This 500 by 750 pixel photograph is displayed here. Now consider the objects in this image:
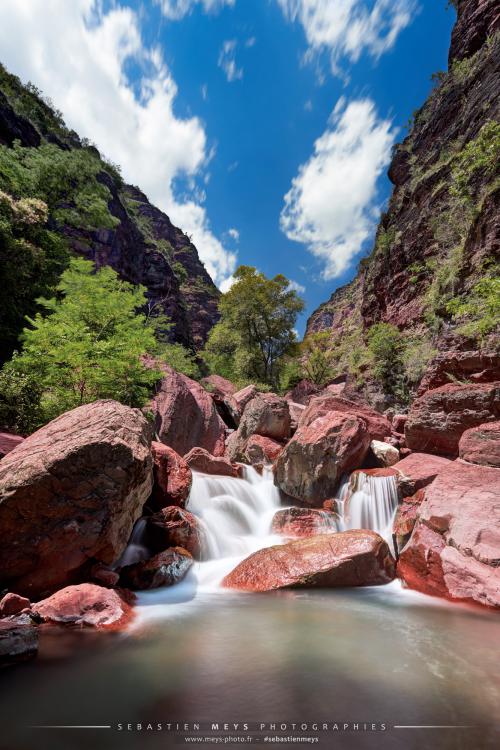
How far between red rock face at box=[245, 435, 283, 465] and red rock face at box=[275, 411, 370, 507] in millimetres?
2301

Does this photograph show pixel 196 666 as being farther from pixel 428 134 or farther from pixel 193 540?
pixel 428 134

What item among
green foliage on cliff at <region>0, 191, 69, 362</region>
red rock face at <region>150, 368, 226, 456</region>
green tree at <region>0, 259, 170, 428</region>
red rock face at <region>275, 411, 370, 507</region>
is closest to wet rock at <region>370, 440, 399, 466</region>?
red rock face at <region>275, 411, 370, 507</region>

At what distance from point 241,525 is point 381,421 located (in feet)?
22.3

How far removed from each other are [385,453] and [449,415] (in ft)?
7.84

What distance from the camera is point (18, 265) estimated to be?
14867 mm

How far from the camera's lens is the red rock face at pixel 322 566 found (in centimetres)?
631

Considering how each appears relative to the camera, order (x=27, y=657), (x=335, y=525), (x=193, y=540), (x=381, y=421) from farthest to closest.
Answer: (x=381, y=421) → (x=335, y=525) → (x=193, y=540) → (x=27, y=657)

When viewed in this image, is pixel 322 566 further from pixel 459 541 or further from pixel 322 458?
pixel 322 458

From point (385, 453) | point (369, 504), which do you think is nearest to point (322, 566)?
point (369, 504)

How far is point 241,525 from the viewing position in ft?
31.5

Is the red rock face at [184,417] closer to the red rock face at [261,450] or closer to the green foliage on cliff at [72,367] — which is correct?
the red rock face at [261,450]

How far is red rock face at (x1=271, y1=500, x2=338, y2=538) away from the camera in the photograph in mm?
9016

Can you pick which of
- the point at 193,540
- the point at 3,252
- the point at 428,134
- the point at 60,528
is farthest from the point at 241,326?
the point at 60,528

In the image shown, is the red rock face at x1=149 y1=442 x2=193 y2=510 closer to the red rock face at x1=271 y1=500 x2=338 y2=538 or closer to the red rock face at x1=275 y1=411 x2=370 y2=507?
the red rock face at x1=271 y1=500 x2=338 y2=538
